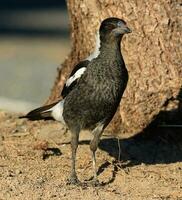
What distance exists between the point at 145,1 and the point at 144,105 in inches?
48.6

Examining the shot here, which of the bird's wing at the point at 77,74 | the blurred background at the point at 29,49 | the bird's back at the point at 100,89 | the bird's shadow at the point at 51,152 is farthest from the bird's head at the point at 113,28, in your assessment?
the blurred background at the point at 29,49

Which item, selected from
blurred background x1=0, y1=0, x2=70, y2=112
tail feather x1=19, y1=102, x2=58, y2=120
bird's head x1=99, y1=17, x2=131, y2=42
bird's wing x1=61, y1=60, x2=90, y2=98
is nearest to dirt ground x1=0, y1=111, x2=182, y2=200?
tail feather x1=19, y1=102, x2=58, y2=120

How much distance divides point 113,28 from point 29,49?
12796 mm

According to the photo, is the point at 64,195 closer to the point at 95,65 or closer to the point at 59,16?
the point at 95,65

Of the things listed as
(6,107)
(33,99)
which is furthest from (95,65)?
(33,99)

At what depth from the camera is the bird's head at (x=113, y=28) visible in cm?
798

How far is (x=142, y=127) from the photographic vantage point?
31.7 feet

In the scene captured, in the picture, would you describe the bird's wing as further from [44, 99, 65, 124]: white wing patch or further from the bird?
[44, 99, 65, 124]: white wing patch

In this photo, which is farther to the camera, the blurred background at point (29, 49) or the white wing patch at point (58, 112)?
the blurred background at point (29, 49)

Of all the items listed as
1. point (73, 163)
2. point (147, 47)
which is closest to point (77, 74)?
point (73, 163)

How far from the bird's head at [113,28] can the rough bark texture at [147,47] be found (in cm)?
119

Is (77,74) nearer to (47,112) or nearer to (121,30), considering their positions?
(121,30)

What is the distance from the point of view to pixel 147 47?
927 cm

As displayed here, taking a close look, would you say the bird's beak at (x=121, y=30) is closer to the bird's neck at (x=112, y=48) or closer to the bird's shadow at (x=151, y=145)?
the bird's neck at (x=112, y=48)
